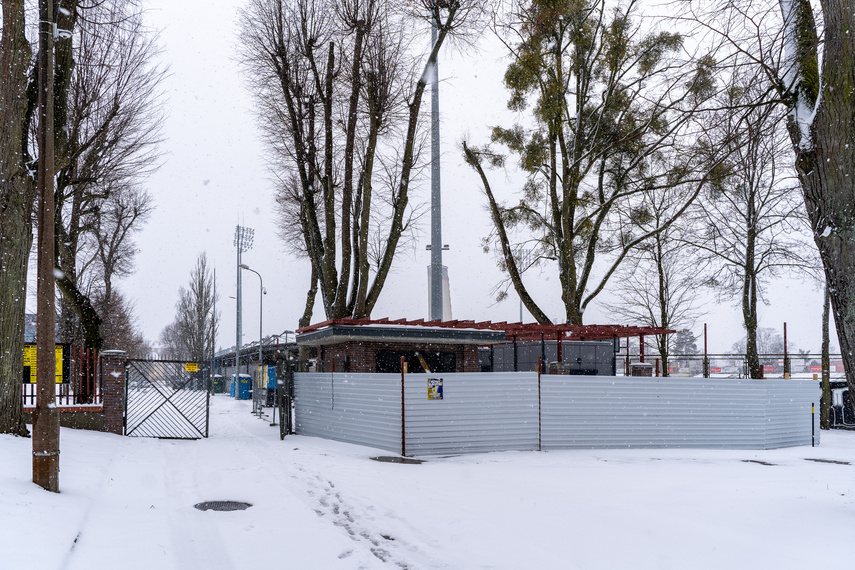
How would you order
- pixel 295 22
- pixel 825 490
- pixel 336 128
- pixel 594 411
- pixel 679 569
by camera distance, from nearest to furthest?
1. pixel 679 569
2. pixel 825 490
3. pixel 594 411
4. pixel 295 22
5. pixel 336 128

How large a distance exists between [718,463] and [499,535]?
8012mm

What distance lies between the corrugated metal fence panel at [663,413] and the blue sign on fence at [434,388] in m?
2.50

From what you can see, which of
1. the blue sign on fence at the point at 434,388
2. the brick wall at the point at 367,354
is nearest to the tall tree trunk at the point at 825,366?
the brick wall at the point at 367,354

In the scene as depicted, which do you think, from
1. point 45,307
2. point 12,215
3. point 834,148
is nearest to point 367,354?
point 12,215

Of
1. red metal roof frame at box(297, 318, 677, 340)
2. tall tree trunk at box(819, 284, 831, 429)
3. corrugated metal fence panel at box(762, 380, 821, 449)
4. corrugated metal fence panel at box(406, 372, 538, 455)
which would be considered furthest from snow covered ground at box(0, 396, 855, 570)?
tall tree trunk at box(819, 284, 831, 429)

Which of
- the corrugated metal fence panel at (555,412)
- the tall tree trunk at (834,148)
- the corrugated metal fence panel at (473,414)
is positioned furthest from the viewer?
the corrugated metal fence panel at (555,412)

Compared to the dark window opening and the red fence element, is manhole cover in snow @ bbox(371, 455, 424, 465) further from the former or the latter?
the red fence element

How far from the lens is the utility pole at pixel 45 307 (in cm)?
767

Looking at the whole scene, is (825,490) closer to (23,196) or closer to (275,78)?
(23,196)

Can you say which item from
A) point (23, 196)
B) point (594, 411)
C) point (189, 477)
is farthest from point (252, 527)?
point (594, 411)

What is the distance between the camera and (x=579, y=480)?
1009 cm

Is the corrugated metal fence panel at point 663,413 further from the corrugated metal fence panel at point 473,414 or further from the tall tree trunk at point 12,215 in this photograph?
the tall tree trunk at point 12,215

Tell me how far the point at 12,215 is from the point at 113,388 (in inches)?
253

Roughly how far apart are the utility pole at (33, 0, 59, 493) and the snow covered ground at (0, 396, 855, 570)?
0.33m
